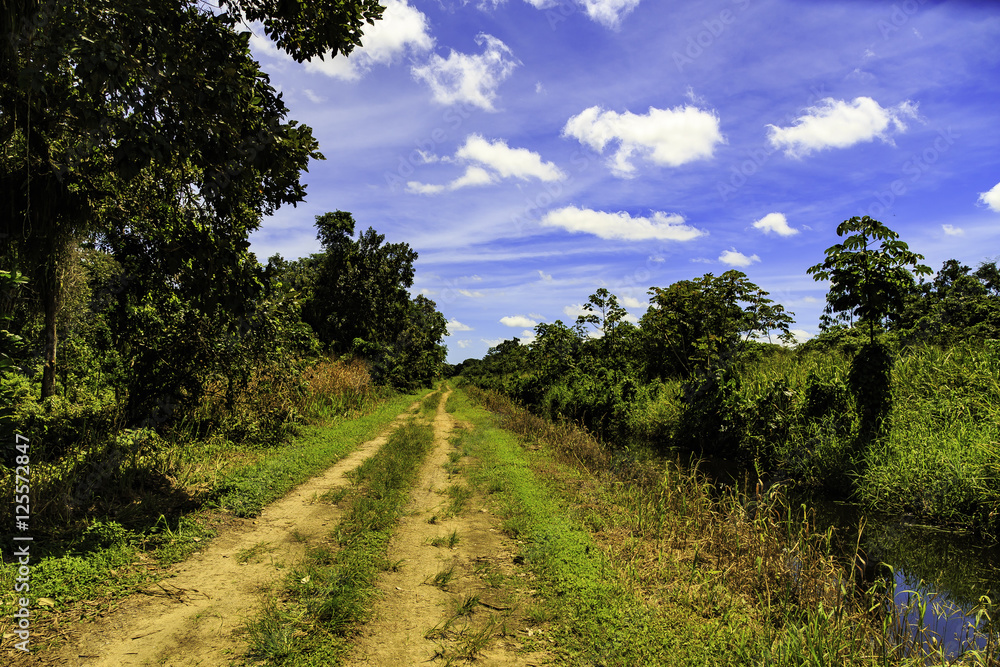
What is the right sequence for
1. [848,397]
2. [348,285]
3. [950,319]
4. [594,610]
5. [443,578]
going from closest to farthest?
[594,610] → [443,578] → [848,397] → [950,319] → [348,285]

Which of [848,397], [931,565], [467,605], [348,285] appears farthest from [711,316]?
[348,285]

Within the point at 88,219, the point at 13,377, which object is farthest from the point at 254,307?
the point at 13,377

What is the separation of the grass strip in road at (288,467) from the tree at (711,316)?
906 cm

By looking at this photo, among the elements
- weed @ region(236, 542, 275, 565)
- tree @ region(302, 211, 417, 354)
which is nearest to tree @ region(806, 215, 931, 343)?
weed @ region(236, 542, 275, 565)

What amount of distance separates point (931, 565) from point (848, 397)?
483 cm

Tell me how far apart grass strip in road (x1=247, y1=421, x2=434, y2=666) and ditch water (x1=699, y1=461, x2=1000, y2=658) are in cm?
483

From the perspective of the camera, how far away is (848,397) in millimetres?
9773

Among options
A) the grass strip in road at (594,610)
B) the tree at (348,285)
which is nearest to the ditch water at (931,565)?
the grass strip in road at (594,610)

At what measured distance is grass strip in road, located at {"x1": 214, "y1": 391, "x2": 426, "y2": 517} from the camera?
614 centimetres

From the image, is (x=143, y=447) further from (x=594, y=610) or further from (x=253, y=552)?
(x=594, y=610)

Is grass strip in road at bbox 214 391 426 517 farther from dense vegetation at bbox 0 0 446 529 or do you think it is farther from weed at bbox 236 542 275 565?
weed at bbox 236 542 275 565

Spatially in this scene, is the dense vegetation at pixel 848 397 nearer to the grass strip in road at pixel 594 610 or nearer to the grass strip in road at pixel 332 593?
the grass strip in road at pixel 594 610

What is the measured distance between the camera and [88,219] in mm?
6047

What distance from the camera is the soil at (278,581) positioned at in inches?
123
